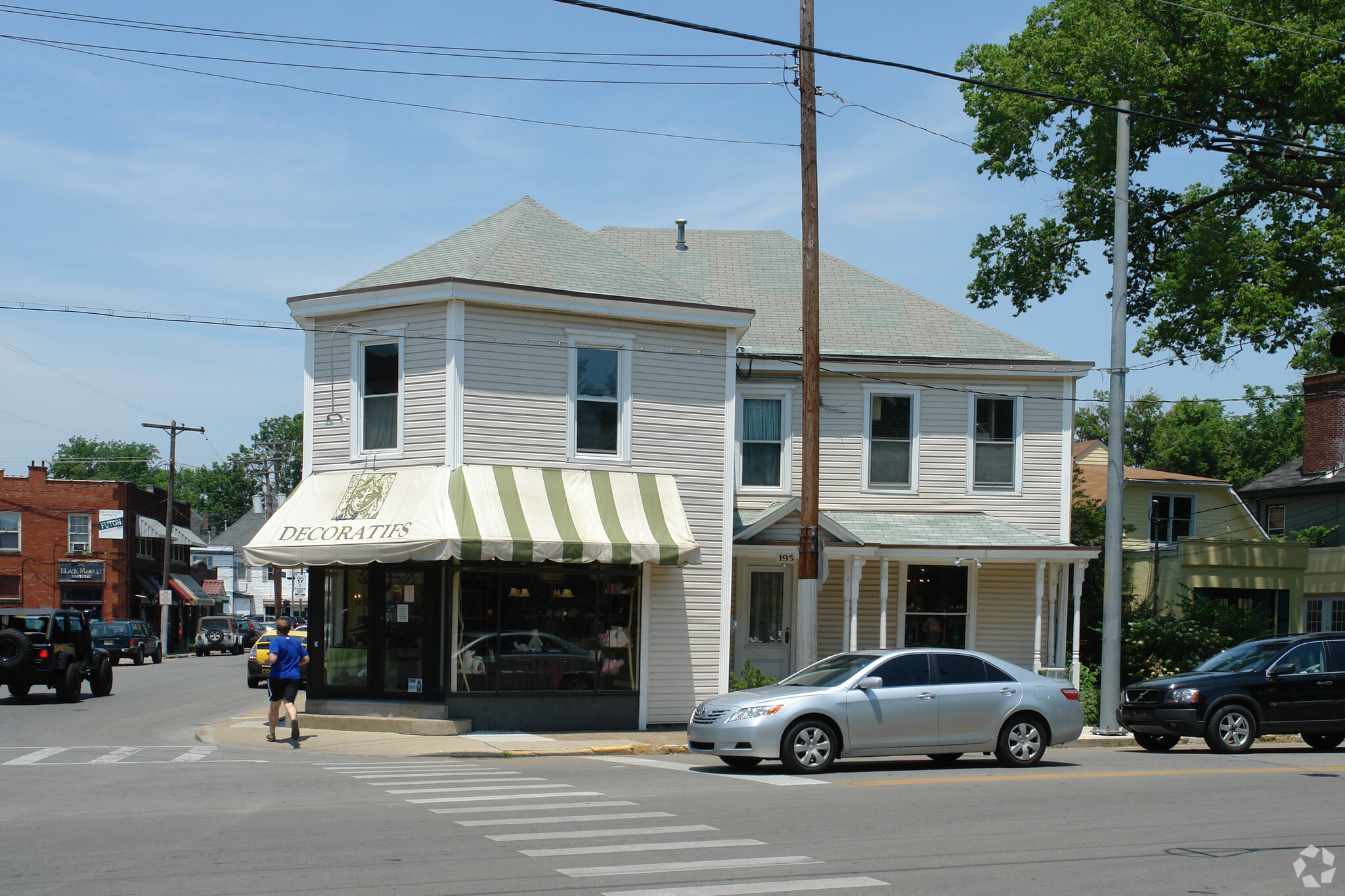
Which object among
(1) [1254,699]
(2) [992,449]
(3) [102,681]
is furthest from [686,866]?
(3) [102,681]

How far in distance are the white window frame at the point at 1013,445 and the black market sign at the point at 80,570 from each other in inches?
1823

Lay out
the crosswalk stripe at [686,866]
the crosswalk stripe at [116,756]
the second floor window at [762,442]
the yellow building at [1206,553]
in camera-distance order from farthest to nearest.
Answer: the yellow building at [1206,553] < the second floor window at [762,442] < the crosswalk stripe at [116,756] < the crosswalk stripe at [686,866]

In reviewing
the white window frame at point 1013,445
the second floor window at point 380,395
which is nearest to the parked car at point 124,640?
the second floor window at point 380,395

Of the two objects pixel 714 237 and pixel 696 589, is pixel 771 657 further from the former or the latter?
pixel 714 237

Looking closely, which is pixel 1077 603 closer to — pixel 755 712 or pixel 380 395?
pixel 755 712

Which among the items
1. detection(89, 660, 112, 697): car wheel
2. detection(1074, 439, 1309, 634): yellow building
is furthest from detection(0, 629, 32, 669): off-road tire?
detection(1074, 439, 1309, 634): yellow building

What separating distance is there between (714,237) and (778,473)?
267 inches

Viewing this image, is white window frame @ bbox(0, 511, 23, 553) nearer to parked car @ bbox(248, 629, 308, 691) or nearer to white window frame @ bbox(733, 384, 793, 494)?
parked car @ bbox(248, 629, 308, 691)

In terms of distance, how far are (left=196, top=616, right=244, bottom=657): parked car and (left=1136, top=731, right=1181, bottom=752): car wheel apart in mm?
52924

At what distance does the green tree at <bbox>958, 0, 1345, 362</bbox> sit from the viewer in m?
25.1

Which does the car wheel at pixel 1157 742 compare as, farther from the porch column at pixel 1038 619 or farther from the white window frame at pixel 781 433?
the white window frame at pixel 781 433

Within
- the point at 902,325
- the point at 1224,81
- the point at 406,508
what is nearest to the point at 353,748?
the point at 406,508

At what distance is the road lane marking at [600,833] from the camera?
953 cm

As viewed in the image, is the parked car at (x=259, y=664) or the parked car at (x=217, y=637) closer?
the parked car at (x=259, y=664)
